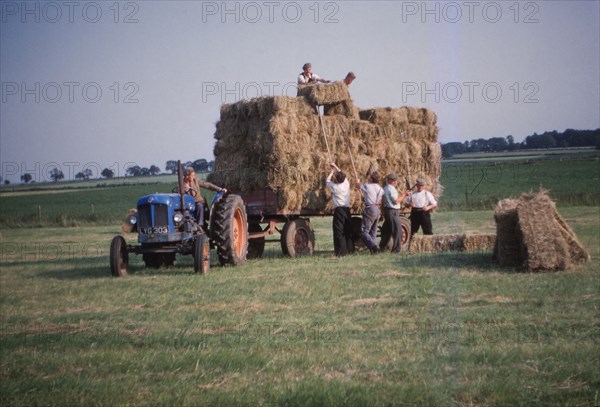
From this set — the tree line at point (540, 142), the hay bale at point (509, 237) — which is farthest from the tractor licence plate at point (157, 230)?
the tree line at point (540, 142)

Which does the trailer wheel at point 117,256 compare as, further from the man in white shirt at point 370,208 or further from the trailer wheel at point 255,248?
the man in white shirt at point 370,208

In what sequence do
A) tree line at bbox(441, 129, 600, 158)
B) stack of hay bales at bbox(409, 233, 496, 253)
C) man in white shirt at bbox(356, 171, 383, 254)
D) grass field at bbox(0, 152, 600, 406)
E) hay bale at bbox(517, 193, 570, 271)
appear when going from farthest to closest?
tree line at bbox(441, 129, 600, 158)
stack of hay bales at bbox(409, 233, 496, 253)
man in white shirt at bbox(356, 171, 383, 254)
hay bale at bbox(517, 193, 570, 271)
grass field at bbox(0, 152, 600, 406)

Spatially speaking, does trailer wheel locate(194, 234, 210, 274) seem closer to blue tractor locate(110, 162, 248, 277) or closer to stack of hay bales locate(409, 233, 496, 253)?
blue tractor locate(110, 162, 248, 277)

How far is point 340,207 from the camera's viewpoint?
14852mm

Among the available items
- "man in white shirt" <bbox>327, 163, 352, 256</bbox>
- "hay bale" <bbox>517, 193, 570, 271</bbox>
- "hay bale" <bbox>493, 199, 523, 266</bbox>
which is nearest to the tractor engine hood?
"man in white shirt" <bbox>327, 163, 352, 256</bbox>

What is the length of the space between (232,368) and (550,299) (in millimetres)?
4694

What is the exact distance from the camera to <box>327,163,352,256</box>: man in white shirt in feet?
48.2

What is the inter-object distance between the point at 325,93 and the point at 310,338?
9456 millimetres

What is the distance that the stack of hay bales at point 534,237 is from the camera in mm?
11305

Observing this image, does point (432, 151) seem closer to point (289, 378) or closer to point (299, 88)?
point (299, 88)

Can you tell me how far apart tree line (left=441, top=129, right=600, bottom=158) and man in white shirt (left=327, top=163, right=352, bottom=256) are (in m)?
66.1

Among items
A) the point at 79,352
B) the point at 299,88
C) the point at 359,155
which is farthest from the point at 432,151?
the point at 79,352

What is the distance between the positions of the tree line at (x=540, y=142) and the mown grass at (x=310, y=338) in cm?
7092

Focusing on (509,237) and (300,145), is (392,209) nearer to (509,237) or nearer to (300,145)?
(300,145)
